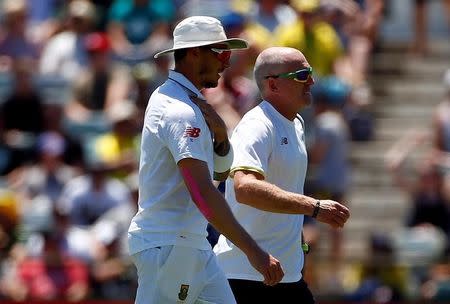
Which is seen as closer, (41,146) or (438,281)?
(438,281)

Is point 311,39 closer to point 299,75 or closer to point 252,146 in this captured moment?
point 299,75

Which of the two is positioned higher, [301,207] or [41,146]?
[301,207]

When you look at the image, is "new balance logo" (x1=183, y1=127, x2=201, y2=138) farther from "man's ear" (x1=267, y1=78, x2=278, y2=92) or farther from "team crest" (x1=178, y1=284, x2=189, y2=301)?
"man's ear" (x1=267, y1=78, x2=278, y2=92)

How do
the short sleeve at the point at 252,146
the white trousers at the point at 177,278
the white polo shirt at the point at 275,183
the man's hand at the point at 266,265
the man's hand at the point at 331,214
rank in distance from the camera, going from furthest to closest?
the white polo shirt at the point at 275,183 → the short sleeve at the point at 252,146 → the man's hand at the point at 331,214 → the white trousers at the point at 177,278 → the man's hand at the point at 266,265

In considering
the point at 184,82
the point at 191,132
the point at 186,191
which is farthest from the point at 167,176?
the point at 184,82

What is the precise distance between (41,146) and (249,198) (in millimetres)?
6442

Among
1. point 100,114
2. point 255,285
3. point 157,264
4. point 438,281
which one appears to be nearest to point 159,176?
point 157,264

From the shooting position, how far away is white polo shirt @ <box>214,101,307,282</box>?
23.5 ft

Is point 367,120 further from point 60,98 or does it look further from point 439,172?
point 60,98

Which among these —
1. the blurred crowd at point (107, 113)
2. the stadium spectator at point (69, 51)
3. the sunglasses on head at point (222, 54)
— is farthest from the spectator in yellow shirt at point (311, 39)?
the sunglasses on head at point (222, 54)

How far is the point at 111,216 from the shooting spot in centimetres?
1249

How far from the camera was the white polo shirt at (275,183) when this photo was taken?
7.17 metres

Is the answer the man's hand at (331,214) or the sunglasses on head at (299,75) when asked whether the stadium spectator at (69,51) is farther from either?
the man's hand at (331,214)

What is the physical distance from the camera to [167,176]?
661cm
